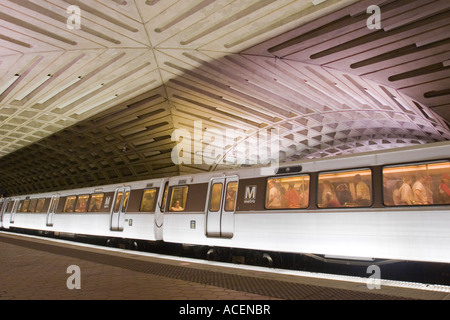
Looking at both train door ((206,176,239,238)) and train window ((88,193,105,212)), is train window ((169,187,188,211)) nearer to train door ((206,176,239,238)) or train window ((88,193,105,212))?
train door ((206,176,239,238))

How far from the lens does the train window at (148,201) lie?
1187 cm

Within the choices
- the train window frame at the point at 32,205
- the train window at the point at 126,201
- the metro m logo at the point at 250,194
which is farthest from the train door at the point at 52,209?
the metro m logo at the point at 250,194

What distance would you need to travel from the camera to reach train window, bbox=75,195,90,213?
51.3ft

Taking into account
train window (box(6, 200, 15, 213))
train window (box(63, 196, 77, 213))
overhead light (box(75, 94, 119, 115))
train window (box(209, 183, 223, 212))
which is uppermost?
overhead light (box(75, 94, 119, 115))

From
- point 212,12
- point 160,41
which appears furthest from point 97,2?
point 212,12

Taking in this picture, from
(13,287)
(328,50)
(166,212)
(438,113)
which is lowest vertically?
(13,287)

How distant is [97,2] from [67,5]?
1.08 metres

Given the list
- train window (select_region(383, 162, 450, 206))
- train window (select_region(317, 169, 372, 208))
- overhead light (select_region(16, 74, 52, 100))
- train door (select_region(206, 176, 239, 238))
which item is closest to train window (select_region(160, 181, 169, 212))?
train door (select_region(206, 176, 239, 238))

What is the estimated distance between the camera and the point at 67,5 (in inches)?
451

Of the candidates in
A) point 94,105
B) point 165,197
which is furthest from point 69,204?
point 165,197

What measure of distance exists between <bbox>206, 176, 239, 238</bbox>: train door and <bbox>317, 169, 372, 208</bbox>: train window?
103 inches

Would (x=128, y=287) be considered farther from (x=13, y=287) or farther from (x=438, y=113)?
(x=438, y=113)

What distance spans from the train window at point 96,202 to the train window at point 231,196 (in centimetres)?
761
